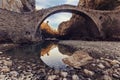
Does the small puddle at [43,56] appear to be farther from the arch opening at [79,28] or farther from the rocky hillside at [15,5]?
the rocky hillside at [15,5]

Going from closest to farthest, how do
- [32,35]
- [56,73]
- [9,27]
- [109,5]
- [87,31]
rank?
[56,73] < [9,27] < [32,35] < [109,5] < [87,31]

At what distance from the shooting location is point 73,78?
656cm

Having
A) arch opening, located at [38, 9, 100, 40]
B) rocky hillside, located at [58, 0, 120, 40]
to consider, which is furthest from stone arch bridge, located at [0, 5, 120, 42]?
rocky hillside, located at [58, 0, 120, 40]

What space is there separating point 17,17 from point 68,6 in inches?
398

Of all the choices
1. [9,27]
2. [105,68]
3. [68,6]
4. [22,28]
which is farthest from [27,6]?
[105,68]

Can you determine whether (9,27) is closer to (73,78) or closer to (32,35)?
(32,35)

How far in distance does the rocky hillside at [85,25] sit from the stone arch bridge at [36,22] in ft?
6.11

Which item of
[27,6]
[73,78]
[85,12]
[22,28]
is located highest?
[27,6]

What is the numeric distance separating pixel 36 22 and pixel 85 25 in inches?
531

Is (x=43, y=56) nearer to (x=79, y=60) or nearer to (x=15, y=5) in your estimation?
(x=79, y=60)

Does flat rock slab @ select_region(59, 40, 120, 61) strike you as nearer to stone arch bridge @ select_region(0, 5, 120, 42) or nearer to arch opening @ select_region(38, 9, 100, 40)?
stone arch bridge @ select_region(0, 5, 120, 42)

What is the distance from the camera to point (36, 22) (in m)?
29.1

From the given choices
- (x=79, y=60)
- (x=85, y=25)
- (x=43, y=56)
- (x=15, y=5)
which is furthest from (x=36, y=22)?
(x=79, y=60)

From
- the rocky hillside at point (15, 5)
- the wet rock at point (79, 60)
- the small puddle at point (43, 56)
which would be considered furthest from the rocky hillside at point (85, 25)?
the wet rock at point (79, 60)
